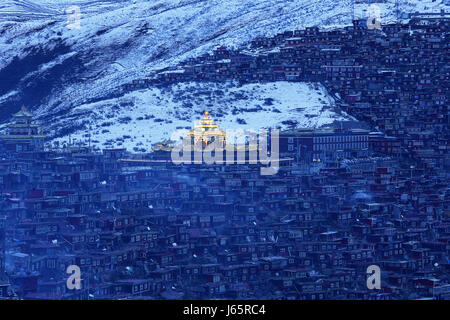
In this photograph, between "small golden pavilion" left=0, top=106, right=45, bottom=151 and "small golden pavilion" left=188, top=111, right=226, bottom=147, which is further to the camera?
"small golden pavilion" left=0, top=106, right=45, bottom=151

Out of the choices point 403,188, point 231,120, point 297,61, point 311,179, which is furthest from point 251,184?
point 297,61

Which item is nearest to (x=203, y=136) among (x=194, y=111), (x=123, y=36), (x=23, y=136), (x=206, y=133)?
(x=206, y=133)

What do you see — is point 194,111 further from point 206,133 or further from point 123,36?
point 123,36

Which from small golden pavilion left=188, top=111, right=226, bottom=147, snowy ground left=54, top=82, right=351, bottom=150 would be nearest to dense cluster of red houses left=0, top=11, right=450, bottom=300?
snowy ground left=54, top=82, right=351, bottom=150

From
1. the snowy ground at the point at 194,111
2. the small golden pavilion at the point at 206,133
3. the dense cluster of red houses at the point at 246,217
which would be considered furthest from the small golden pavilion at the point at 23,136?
the small golden pavilion at the point at 206,133

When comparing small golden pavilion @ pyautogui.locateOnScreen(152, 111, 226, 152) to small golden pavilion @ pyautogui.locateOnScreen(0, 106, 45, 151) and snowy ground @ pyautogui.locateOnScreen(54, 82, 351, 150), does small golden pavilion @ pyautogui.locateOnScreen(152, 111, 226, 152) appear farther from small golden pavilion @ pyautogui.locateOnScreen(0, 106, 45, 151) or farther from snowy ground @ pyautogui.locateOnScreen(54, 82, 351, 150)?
small golden pavilion @ pyautogui.locateOnScreen(0, 106, 45, 151)

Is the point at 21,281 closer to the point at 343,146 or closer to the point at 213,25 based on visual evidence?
the point at 343,146
